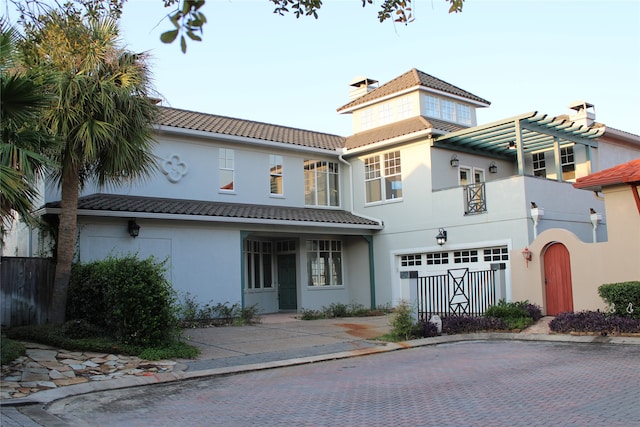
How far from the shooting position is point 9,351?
380 inches

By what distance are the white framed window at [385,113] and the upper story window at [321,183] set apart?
7.93ft

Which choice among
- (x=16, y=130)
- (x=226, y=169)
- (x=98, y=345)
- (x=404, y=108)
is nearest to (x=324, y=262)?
(x=226, y=169)

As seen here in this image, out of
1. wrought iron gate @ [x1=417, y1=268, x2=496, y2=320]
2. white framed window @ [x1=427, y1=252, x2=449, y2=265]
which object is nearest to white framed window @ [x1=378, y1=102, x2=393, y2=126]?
white framed window @ [x1=427, y1=252, x2=449, y2=265]

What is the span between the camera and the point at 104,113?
39.4ft

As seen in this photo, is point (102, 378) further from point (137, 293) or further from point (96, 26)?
point (96, 26)

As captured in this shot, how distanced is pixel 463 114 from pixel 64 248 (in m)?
15.9

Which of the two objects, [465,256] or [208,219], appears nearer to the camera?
[208,219]

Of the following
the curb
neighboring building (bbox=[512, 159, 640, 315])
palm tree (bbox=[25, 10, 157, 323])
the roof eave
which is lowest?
the curb

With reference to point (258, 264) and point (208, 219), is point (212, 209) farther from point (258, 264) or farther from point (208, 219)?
point (258, 264)

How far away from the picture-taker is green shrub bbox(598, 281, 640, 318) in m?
12.6

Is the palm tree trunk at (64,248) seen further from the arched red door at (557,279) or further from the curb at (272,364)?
the arched red door at (557,279)

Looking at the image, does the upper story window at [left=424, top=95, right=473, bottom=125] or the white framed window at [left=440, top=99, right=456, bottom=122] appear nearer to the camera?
the upper story window at [left=424, top=95, right=473, bottom=125]

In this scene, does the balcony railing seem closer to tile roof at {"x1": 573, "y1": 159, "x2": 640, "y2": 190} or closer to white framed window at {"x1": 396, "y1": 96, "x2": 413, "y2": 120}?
tile roof at {"x1": 573, "y1": 159, "x2": 640, "y2": 190}

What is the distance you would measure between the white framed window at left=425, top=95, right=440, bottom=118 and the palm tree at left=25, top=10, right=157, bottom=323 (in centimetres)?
1166
